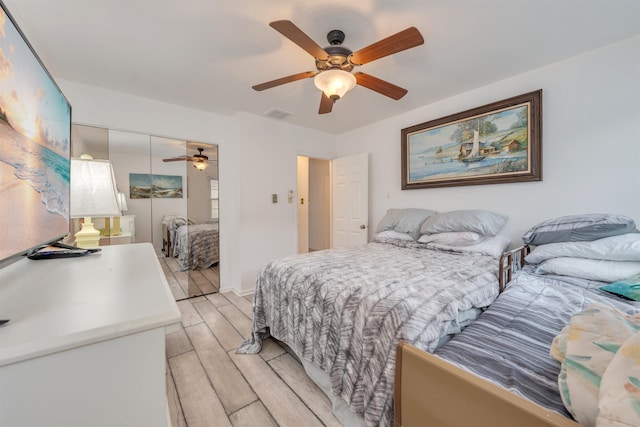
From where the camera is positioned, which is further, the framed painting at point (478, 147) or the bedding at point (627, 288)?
the framed painting at point (478, 147)

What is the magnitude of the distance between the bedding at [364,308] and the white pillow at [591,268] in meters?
0.35

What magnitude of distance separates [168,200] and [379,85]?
2.68m

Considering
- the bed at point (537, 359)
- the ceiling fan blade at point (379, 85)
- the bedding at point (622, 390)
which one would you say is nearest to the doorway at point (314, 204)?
the ceiling fan blade at point (379, 85)

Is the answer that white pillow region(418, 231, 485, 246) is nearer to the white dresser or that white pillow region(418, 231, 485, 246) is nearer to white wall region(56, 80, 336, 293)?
white wall region(56, 80, 336, 293)

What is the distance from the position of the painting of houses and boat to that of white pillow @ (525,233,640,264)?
147 inches

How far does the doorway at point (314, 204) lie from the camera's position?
5422 mm

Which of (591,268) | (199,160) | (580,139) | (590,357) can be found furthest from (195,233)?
(580,139)

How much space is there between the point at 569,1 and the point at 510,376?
86.9 inches

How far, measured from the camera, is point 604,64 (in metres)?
2.00

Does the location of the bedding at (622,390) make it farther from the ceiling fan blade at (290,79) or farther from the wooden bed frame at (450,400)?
the ceiling fan blade at (290,79)

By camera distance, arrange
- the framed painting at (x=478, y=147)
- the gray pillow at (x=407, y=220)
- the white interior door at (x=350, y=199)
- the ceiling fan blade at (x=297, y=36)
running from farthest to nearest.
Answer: the white interior door at (x=350, y=199)
the gray pillow at (x=407, y=220)
the framed painting at (x=478, y=147)
the ceiling fan blade at (x=297, y=36)

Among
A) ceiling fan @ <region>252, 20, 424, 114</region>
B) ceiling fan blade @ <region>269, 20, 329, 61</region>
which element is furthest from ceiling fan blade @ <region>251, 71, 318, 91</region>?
ceiling fan blade @ <region>269, 20, 329, 61</region>

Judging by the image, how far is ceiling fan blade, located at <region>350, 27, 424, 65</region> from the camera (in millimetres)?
1406

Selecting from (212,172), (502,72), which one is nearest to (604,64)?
(502,72)
